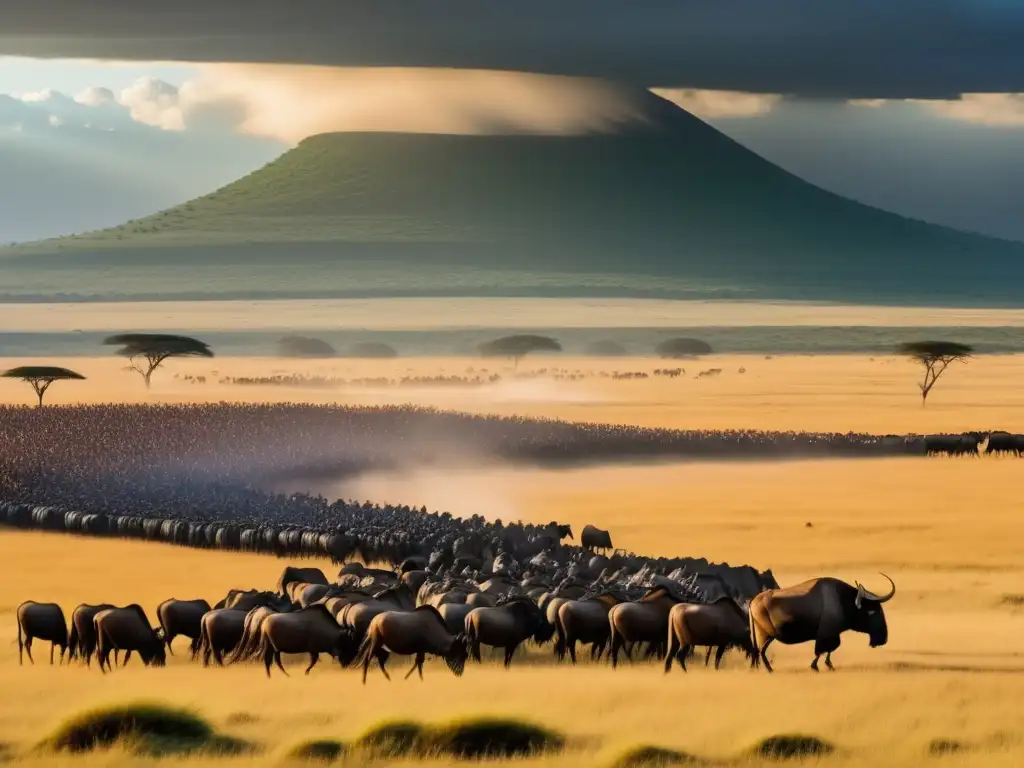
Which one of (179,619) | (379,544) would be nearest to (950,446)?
(379,544)

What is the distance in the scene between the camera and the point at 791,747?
67.0ft

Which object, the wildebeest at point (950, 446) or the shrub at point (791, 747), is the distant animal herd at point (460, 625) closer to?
the shrub at point (791, 747)

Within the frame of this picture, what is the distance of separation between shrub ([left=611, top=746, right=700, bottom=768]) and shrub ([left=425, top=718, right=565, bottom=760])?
112cm

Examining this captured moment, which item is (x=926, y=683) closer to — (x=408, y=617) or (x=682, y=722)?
(x=682, y=722)

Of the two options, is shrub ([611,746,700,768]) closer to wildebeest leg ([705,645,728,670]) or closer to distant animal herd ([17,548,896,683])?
Result: distant animal herd ([17,548,896,683])

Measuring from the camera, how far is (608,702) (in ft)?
76.4

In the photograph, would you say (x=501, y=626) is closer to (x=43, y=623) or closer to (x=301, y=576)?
(x=43, y=623)

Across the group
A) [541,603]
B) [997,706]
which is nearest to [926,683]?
[997,706]

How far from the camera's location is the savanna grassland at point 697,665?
70.9 feet

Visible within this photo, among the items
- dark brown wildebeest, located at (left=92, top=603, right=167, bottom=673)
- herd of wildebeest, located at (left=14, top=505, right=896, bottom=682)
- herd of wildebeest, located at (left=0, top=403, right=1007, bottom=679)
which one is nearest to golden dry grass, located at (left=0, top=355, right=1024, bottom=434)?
herd of wildebeest, located at (left=0, top=403, right=1007, bottom=679)

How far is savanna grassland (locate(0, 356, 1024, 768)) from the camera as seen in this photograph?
2161cm

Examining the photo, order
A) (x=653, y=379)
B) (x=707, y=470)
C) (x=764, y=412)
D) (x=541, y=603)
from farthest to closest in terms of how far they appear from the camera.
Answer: (x=653, y=379) < (x=764, y=412) < (x=707, y=470) < (x=541, y=603)

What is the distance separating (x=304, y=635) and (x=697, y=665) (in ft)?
18.5

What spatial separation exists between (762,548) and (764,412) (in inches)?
2743
